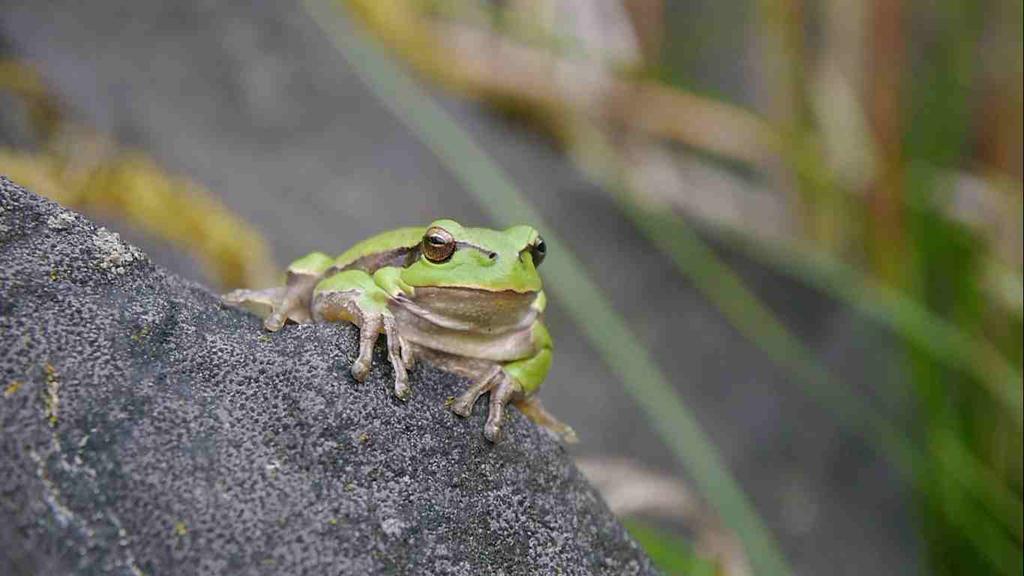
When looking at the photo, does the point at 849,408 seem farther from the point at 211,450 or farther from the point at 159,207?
the point at 211,450

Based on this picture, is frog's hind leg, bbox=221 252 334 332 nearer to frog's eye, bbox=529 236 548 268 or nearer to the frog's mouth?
the frog's mouth

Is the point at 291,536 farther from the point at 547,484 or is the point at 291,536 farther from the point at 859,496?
the point at 859,496

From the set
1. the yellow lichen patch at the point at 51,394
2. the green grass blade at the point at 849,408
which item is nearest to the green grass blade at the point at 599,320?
the green grass blade at the point at 849,408

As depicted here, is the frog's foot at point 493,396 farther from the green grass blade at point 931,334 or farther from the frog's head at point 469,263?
the green grass blade at point 931,334

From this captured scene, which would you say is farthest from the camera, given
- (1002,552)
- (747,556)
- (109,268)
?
(1002,552)

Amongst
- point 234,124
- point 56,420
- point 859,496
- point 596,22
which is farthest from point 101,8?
point 859,496

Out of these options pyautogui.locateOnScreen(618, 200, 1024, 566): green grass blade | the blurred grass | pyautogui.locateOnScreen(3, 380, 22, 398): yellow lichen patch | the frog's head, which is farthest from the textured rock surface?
pyautogui.locateOnScreen(618, 200, 1024, 566): green grass blade
